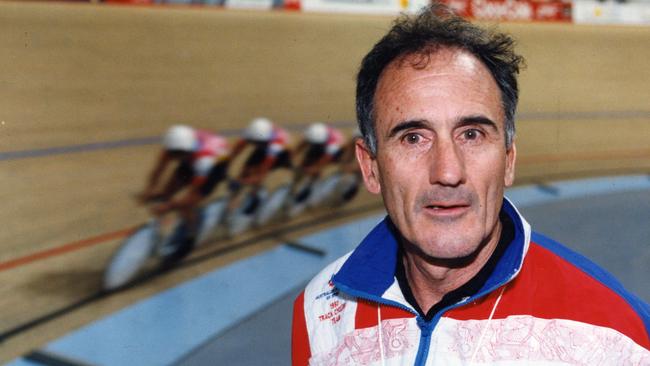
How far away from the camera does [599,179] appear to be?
681 centimetres

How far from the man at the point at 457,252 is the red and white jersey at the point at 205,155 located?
11.8ft

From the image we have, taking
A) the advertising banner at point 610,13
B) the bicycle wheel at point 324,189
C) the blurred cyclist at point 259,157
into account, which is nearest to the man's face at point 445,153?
the blurred cyclist at point 259,157

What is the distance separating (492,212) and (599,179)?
19.9ft

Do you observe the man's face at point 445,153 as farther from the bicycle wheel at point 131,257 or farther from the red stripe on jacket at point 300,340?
the bicycle wheel at point 131,257

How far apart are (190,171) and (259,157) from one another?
2.30 feet

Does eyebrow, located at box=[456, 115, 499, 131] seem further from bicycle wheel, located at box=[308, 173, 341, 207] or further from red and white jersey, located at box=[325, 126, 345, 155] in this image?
red and white jersey, located at box=[325, 126, 345, 155]

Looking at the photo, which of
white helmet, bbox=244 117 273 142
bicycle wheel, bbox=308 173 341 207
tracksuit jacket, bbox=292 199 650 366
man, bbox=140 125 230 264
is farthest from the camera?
bicycle wheel, bbox=308 173 341 207

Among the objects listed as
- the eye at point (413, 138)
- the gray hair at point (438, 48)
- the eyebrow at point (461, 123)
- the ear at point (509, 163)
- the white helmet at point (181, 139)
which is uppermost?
the gray hair at point (438, 48)

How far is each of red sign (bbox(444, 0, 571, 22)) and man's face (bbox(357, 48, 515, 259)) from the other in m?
10.8

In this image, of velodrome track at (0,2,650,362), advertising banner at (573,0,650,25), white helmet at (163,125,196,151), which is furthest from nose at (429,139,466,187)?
advertising banner at (573,0,650,25)

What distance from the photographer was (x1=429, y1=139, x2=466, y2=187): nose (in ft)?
3.57

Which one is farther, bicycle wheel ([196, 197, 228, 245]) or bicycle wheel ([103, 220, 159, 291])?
bicycle wheel ([196, 197, 228, 245])

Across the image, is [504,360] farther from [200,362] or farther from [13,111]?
[13,111]

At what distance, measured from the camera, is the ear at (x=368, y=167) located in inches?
50.8
